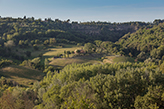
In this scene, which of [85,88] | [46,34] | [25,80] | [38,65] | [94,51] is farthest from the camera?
[46,34]

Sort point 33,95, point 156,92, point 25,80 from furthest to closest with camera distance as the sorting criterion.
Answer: point 25,80, point 33,95, point 156,92

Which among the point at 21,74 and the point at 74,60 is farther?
the point at 74,60

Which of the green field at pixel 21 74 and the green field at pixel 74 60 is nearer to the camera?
the green field at pixel 21 74

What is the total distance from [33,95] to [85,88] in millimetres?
18724

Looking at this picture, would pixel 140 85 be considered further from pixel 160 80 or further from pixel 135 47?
pixel 135 47

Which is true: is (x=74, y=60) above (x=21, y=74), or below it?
above

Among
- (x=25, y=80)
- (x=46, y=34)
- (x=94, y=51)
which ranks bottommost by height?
(x=25, y=80)

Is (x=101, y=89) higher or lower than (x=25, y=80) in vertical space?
higher

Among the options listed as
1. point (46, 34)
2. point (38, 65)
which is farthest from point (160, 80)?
point (46, 34)

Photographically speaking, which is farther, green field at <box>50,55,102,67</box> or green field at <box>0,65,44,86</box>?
green field at <box>50,55,102,67</box>

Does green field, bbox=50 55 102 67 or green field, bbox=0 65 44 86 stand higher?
green field, bbox=50 55 102 67

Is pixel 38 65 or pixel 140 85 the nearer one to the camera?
pixel 140 85

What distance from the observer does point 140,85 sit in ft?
96.2

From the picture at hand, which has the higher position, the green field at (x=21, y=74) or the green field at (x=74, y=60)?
the green field at (x=74, y=60)
